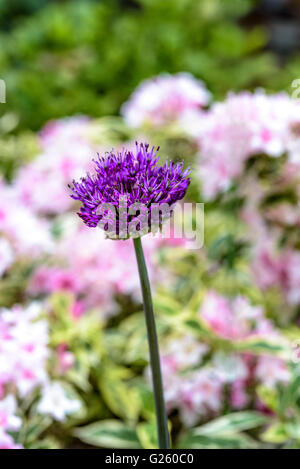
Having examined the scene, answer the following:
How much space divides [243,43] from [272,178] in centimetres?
149

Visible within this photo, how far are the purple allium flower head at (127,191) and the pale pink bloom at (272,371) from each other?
49 cm

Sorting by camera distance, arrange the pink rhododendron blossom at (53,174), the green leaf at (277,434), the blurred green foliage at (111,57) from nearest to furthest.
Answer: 1. the green leaf at (277,434)
2. the pink rhododendron blossom at (53,174)
3. the blurred green foliage at (111,57)

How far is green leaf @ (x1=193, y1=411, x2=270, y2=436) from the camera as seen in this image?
776mm

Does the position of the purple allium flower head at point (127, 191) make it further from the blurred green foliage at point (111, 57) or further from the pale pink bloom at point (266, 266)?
the blurred green foliage at point (111, 57)

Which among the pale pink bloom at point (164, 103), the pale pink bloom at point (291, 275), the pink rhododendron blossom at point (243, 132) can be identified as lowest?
the pale pink bloom at point (291, 275)

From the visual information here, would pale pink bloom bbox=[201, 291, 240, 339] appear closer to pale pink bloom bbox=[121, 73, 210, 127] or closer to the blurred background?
the blurred background

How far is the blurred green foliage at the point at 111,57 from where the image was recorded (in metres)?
1.77

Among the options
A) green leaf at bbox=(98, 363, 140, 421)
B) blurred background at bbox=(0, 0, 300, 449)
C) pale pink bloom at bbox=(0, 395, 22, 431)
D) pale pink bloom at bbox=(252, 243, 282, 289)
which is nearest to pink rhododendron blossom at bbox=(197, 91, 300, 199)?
blurred background at bbox=(0, 0, 300, 449)

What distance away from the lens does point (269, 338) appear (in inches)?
32.2

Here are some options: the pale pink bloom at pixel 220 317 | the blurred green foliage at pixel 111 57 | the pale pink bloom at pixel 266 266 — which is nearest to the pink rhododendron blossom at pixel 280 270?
the pale pink bloom at pixel 266 266

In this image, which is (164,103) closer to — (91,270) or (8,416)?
(91,270)

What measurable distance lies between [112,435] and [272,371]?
0.27m

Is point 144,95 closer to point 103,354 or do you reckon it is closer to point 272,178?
point 272,178

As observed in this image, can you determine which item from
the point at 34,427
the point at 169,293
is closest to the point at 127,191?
the point at 34,427
